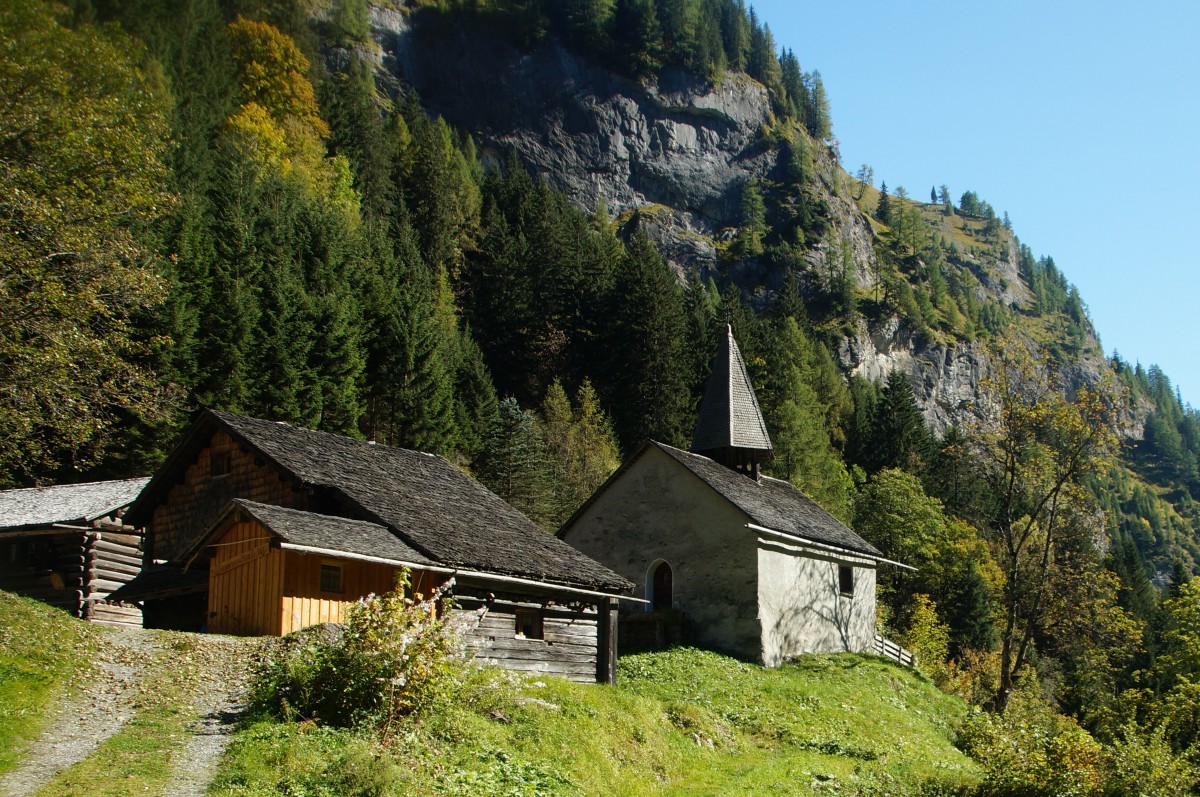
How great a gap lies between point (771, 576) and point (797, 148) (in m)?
125

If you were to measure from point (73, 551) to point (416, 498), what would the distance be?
9.42m

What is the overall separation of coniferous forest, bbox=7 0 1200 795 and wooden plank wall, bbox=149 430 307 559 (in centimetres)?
196

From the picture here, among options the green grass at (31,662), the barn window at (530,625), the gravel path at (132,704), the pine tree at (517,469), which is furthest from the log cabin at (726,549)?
the green grass at (31,662)

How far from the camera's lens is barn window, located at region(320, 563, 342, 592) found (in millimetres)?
20797

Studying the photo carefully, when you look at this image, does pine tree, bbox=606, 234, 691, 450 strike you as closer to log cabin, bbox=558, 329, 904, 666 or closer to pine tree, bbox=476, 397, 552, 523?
pine tree, bbox=476, 397, 552, 523

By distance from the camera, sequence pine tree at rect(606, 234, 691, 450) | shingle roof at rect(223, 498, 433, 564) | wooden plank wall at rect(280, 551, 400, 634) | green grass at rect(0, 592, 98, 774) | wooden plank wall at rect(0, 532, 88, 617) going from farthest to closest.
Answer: pine tree at rect(606, 234, 691, 450) < wooden plank wall at rect(0, 532, 88, 617) < wooden plank wall at rect(280, 551, 400, 634) < shingle roof at rect(223, 498, 433, 564) < green grass at rect(0, 592, 98, 774)

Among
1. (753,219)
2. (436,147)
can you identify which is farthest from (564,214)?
(753,219)

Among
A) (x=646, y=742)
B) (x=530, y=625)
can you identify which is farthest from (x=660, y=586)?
(x=646, y=742)

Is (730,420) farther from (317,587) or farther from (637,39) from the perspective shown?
(637,39)

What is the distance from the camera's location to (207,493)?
2542 cm

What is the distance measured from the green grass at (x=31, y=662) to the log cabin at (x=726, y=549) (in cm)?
1777

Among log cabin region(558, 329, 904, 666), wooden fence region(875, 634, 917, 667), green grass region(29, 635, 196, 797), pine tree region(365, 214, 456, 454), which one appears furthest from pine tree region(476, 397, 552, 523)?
green grass region(29, 635, 196, 797)

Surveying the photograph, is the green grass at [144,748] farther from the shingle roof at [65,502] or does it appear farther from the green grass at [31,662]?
the shingle roof at [65,502]

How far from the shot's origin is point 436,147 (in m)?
85.8
